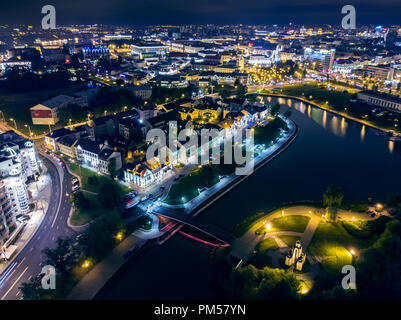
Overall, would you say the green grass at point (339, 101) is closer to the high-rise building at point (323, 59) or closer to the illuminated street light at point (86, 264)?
the high-rise building at point (323, 59)

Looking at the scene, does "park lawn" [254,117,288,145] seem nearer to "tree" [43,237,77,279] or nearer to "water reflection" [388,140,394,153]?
"water reflection" [388,140,394,153]

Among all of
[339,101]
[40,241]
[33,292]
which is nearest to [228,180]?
[40,241]

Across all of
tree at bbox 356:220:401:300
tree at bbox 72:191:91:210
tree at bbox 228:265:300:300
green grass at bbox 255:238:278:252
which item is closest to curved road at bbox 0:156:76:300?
tree at bbox 72:191:91:210

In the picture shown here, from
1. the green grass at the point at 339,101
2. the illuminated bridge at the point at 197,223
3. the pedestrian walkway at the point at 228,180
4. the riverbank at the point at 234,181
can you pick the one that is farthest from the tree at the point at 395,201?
the green grass at the point at 339,101
